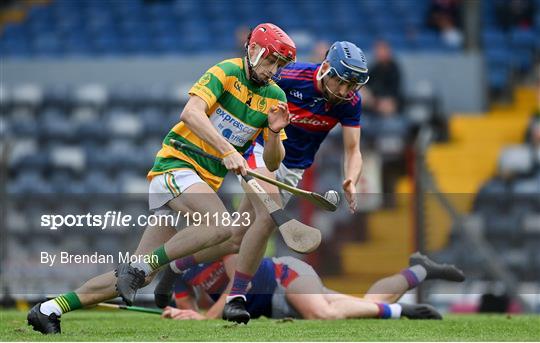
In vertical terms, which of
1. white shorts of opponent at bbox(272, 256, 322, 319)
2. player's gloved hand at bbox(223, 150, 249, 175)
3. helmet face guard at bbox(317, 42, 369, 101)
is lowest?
white shorts of opponent at bbox(272, 256, 322, 319)

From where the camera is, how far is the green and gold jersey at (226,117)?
26.3ft

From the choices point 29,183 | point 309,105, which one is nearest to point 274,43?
point 309,105

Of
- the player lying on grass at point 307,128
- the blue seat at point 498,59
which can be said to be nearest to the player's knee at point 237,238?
the player lying on grass at point 307,128

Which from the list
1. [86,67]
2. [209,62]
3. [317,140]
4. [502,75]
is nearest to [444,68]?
[502,75]

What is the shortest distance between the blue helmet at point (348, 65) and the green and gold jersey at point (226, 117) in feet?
1.68

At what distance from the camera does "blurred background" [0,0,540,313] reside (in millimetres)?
11773

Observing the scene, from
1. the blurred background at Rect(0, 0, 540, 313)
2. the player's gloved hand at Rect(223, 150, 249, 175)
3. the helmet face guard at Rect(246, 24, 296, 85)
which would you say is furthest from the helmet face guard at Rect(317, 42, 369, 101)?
the blurred background at Rect(0, 0, 540, 313)

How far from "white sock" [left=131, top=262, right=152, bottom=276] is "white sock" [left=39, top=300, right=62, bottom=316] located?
19.1 inches

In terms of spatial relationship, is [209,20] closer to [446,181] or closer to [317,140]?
[446,181]

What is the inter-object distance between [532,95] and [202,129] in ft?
31.6

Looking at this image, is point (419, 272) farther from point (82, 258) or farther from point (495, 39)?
point (495, 39)

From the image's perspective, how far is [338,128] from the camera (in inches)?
A: 559

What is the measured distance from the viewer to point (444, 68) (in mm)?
16297

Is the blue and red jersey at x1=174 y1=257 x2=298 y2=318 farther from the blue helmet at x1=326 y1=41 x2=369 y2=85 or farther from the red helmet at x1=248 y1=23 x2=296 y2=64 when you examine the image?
the red helmet at x1=248 y1=23 x2=296 y2=64
